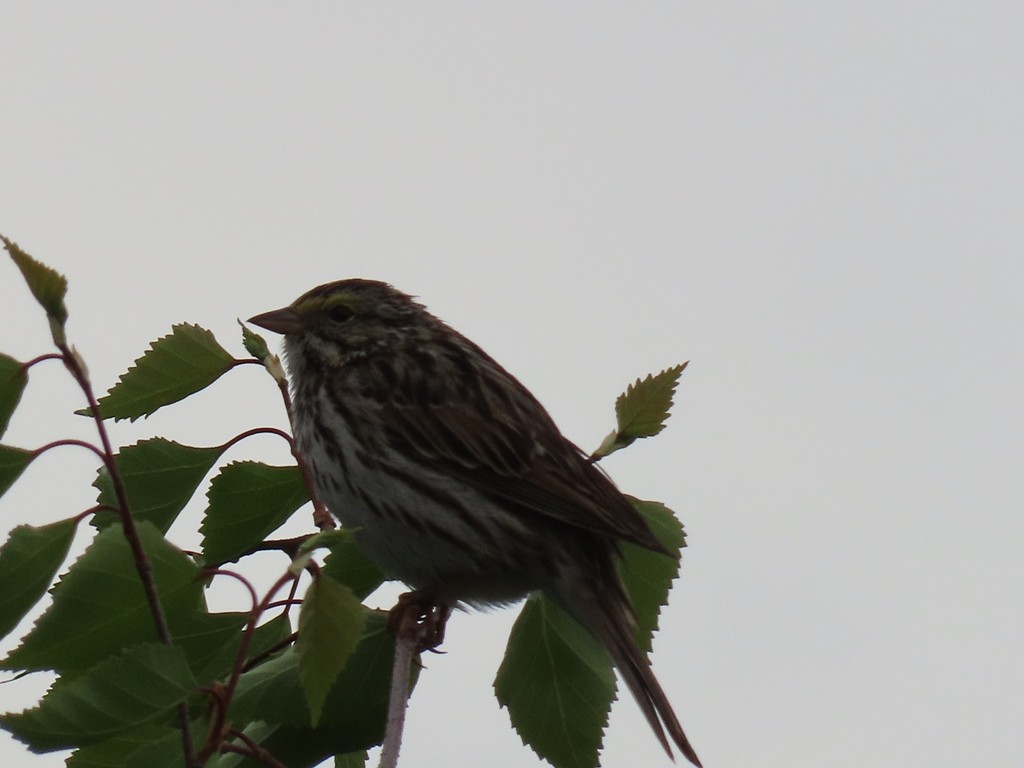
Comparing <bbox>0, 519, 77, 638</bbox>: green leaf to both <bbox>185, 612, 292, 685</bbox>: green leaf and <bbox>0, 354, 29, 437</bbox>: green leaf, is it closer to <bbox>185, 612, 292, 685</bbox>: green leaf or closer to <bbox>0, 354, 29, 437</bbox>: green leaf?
<bbox>0, 354, 29, 437</bbox>: green leaf

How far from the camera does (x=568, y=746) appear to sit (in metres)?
4.28

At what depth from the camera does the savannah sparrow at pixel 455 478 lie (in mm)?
4895

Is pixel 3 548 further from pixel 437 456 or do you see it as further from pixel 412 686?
pixel 437 456

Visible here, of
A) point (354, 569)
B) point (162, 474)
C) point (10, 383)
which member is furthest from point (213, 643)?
point (10, 383)

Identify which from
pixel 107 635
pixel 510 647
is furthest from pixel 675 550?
pixel 107 635

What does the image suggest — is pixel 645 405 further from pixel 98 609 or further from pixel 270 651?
pixel 98 609

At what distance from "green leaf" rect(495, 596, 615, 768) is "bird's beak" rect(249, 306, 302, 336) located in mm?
1942

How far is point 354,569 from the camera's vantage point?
4.80 metres

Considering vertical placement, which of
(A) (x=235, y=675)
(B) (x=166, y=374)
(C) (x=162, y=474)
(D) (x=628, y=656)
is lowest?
(A) (x=235, y=675)

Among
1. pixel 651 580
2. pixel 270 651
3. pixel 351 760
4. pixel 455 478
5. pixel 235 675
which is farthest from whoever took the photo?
pixel 455 478

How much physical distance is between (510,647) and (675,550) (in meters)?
0.59

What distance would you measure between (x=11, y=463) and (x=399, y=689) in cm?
106

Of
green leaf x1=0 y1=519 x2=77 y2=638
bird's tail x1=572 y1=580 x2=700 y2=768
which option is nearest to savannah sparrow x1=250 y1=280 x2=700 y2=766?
bird's tail x1=572 y1=580 x2=700 y2=768

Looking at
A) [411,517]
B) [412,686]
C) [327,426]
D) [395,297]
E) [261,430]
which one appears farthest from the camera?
[395,297]
